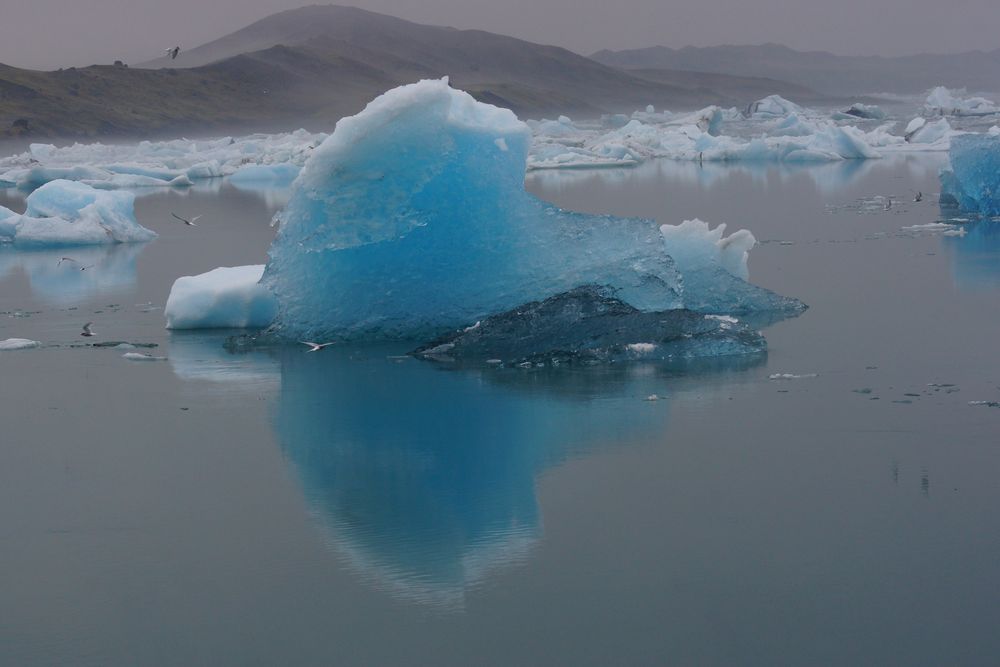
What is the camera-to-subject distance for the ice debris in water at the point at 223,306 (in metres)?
6.44

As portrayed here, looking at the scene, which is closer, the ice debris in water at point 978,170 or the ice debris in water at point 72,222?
the ice debris in water at point 978,170

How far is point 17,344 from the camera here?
20.6 ft

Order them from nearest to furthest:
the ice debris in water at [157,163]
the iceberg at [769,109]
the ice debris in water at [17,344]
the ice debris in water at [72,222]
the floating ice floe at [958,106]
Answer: the ice debris in water at [17,344] < the ice debris in water at [72,222] < the ice debris in water at [157,163] < the floating ice floe at [958,106] < the iceberg at [769,109]

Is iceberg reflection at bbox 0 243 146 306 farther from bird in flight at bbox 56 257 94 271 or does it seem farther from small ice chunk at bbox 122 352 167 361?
small ice chunk at bbox 122 352 167 361

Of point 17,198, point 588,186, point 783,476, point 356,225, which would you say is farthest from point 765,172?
point 783,476

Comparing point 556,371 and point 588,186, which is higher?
point 588,186

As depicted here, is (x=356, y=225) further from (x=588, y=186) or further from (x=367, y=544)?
(x=588, y=186)

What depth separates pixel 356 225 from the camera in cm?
580

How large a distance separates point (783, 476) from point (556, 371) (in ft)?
5.11

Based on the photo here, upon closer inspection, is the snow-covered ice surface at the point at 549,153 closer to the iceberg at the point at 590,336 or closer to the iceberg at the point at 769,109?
the iceberg at the point at 769,109

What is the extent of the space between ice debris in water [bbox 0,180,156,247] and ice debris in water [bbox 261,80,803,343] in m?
5.63

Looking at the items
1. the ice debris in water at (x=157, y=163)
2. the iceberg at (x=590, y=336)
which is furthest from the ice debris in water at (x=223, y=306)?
the ice debris in water at (x=157, y=163)

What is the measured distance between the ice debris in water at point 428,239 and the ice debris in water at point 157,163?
14667 mm

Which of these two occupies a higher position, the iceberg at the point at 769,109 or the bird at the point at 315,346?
the iceberg at the point at 769,109
